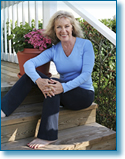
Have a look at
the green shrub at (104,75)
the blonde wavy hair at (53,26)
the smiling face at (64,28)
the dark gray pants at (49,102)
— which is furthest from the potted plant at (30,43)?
the green shrub at (104,75)

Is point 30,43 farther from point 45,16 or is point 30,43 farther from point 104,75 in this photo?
point 104,75

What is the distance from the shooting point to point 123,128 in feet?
5.80

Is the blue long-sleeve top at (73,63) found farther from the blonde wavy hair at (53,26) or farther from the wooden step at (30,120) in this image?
the wooden step at (30,120)

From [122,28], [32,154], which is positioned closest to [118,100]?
[122,28]

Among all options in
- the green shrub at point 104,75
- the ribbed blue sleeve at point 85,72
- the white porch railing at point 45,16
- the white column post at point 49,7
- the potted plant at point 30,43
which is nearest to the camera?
the ribbed blue sleeve at point 85,72

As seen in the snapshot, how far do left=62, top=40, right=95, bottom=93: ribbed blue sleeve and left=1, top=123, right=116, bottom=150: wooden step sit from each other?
1.36ft

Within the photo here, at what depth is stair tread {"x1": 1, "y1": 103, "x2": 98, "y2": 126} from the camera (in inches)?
67.0

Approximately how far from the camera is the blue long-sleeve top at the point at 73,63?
5.84 feet

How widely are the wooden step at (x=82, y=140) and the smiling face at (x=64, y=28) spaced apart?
0.84 meters

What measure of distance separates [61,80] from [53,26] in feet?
1.73

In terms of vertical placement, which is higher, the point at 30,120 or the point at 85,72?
the point at 85,72

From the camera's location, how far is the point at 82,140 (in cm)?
175

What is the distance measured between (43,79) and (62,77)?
0.29 metres

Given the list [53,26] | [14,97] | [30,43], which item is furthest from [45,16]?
[14,97]
